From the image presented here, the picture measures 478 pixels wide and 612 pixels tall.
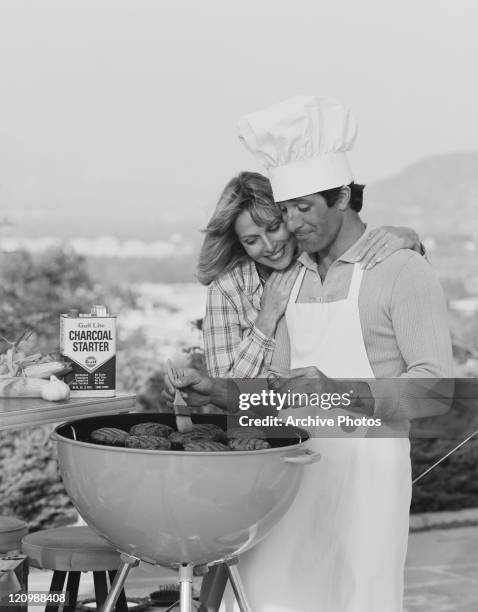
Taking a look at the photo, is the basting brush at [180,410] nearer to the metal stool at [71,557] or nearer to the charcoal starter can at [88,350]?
the charcoal starter can at [88,350]

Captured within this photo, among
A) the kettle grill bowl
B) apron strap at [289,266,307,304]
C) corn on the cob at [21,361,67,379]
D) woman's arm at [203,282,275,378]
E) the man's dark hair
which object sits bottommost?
the kettle grill bowl

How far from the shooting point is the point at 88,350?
9.23ft

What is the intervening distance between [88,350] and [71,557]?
548 mm

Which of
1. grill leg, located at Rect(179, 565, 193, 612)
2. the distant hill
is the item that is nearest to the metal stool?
grill leg, located at Rect(179, 565, 193, 612)

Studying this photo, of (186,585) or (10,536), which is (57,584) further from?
(186,585)

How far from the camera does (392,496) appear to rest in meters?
2.61

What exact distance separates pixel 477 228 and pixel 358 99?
101cm

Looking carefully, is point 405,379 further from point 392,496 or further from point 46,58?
point 46,58

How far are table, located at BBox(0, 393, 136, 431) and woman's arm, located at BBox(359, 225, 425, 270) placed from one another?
2.39 feet

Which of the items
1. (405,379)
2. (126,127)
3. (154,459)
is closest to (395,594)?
(405,379)

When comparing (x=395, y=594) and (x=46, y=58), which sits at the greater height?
(x=46, y=58)

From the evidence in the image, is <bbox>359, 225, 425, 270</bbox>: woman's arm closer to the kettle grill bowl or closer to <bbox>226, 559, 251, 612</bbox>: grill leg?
the kettle grill bowl

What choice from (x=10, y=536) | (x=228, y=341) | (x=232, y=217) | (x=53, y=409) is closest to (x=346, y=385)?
(x=228, y=341)

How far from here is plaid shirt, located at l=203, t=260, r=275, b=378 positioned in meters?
2.95
